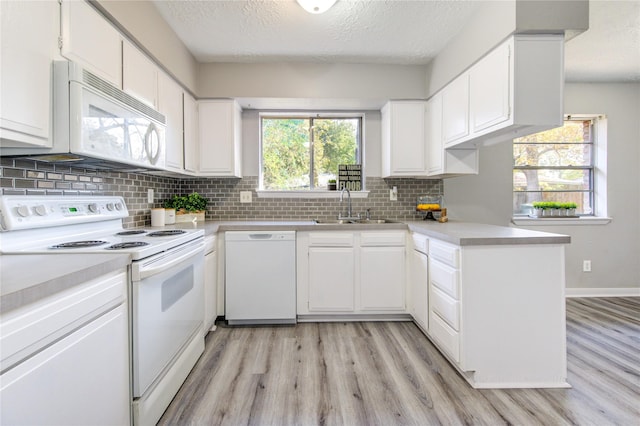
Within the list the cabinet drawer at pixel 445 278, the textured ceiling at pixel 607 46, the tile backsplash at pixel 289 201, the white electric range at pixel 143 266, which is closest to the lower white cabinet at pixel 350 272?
the cabinet drawer at pixel 445 278

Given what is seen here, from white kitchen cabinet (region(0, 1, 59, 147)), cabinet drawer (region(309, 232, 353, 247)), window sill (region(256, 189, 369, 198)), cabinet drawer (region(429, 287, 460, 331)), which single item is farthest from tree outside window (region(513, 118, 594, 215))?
white kitchen cabinet (region(0, 1, 59, 147))

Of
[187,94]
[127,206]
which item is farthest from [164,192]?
[187,94]

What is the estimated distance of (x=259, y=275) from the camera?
2.64 m

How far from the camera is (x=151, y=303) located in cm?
141

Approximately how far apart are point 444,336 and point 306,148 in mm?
2309

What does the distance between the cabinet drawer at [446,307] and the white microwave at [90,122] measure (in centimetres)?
211

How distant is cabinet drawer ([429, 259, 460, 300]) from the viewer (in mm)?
1882

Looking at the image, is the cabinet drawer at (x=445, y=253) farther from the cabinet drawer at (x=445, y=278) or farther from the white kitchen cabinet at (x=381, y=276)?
the white kitchen cabinet at (x=381, y=276)

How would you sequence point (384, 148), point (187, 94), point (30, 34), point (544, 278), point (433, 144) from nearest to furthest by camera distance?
point (30, 34)
point (544, 278)
point (187, 94)
point (433, 144)
point (384, 148)

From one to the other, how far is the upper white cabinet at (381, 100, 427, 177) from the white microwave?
218cm

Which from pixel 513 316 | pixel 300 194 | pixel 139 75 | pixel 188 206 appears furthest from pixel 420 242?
pixel 139 75

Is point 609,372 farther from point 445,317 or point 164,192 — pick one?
point 164,192

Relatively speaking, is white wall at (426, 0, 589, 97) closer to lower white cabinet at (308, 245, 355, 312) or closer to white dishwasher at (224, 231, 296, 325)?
lower white cabinet at (308, 245, 355, 312)

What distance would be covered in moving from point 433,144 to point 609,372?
2076mm
